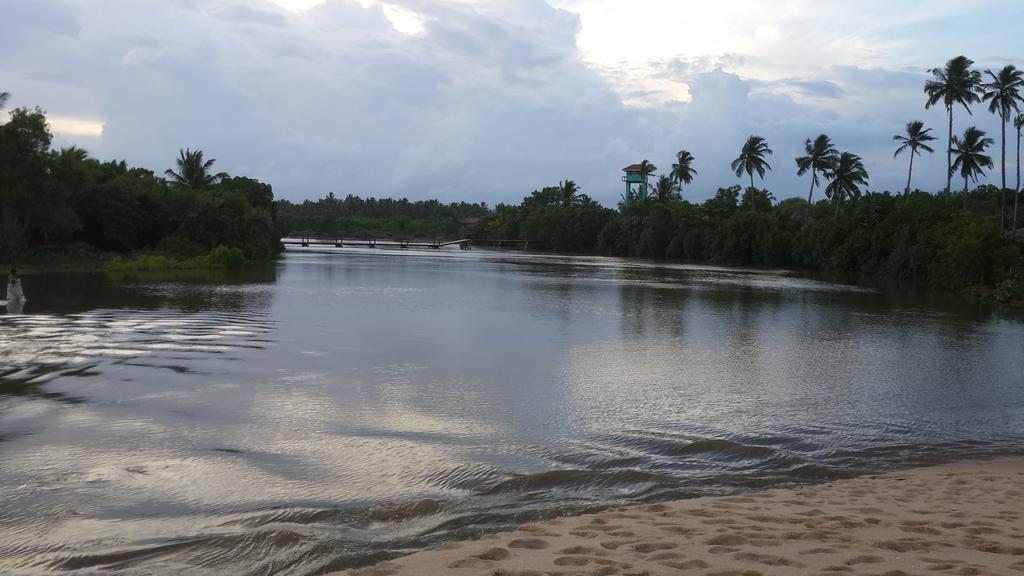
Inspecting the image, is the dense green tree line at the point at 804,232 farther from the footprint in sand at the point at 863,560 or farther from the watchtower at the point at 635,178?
the footprint in sand at the point at 863,560

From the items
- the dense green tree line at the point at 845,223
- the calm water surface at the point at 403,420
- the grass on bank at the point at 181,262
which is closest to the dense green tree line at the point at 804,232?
the dense green tree line at the point at 845,223

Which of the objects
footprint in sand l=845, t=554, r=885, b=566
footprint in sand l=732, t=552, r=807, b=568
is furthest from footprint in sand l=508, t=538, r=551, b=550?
footprint in sand l=845, t=554, r=885, b=566

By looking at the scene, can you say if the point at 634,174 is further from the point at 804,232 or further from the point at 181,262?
the point at 181,262

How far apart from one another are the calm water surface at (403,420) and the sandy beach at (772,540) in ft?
2.58

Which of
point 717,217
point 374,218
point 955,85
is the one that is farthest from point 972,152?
point 374,218

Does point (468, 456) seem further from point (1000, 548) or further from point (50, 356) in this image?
point (50, 356)

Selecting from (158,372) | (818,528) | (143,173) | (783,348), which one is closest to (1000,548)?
(818,528)

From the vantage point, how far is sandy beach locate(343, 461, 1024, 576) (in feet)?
15.9

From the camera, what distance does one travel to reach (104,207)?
46.8 metres

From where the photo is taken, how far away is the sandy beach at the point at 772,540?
4844 millimetres

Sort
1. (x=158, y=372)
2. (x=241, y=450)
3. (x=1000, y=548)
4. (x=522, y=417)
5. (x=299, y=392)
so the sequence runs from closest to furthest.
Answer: (x=1000, y=548) < (x=241, y=450) < (x=522, y=417) < (x=299, y=392) < (x=158, y=372)

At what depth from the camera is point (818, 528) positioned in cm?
577

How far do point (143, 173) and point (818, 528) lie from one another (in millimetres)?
→ 66444

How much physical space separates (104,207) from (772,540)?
1943 inches
